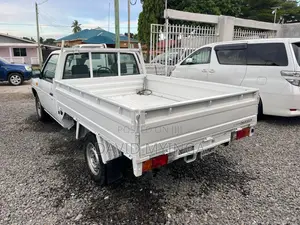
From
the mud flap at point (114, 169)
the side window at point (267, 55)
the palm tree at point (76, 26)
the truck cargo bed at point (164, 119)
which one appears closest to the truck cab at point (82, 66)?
the truck cargo bed at point (164, 119)

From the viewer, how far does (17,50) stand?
85.3 feet

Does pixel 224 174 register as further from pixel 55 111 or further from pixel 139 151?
pixel 55 111

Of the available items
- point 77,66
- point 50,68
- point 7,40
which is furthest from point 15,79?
point 7,40

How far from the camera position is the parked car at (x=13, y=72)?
1177 cm

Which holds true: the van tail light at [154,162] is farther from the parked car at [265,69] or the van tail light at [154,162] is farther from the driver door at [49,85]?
the parked car at [265,69]

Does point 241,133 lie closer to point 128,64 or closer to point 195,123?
point 195,123

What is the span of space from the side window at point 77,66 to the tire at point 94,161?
1581 millimetres

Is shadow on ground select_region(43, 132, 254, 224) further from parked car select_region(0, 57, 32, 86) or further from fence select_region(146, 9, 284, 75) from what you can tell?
parked car select_region(0, 57, 32, 86)

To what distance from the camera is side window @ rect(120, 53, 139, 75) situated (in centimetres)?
459

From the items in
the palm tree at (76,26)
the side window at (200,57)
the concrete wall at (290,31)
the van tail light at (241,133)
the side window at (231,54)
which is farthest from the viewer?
the palm tree at (76,26)

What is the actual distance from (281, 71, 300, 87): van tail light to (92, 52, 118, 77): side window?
3.39 meters

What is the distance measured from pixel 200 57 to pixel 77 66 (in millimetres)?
3812

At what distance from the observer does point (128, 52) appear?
4.64 metres

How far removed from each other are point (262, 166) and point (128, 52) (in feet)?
10.2
